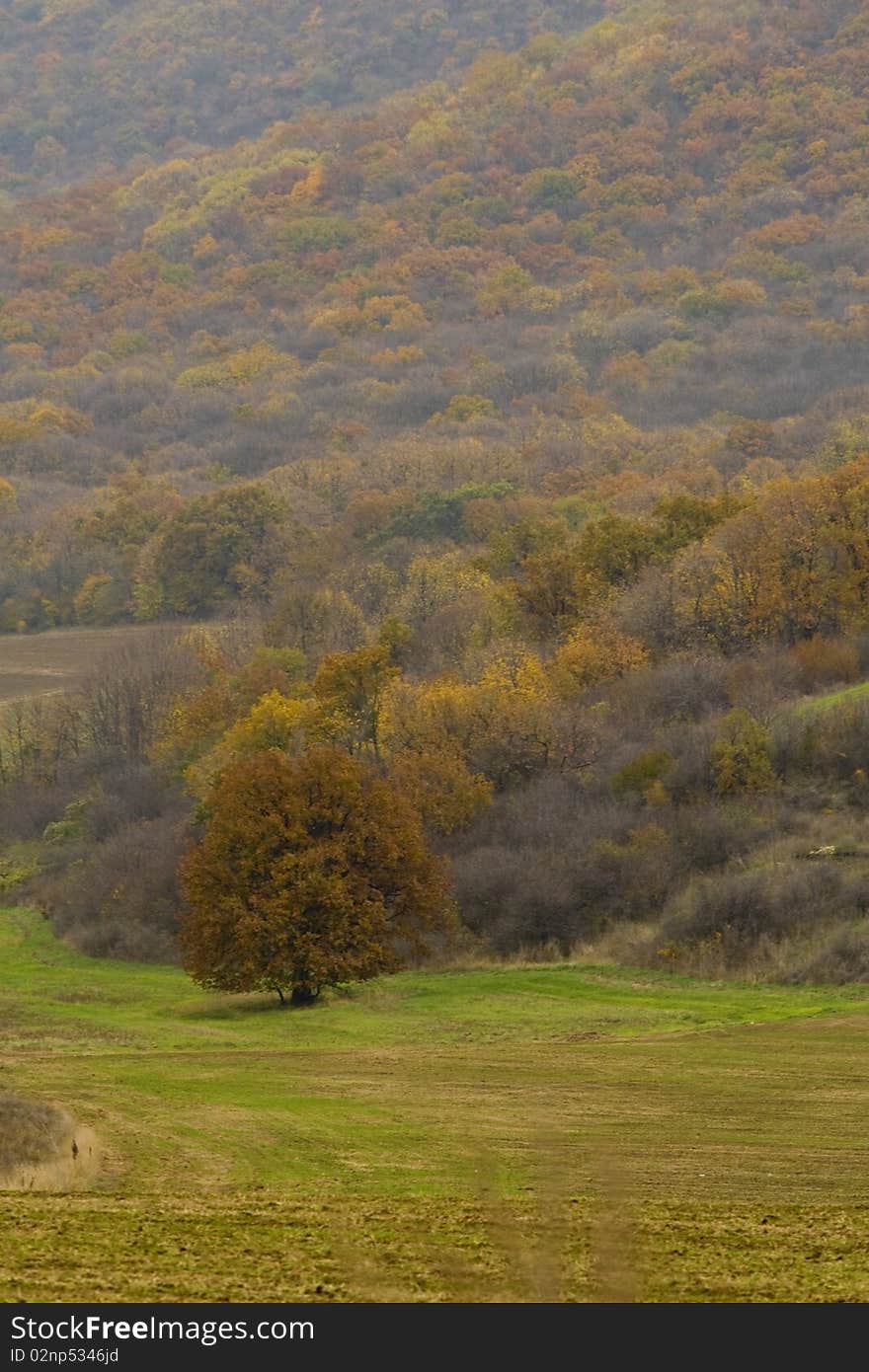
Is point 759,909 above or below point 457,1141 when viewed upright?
below

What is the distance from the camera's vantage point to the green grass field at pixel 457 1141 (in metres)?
15.0

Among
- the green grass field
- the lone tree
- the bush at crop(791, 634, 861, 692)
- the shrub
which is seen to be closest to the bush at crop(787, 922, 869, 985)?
the green grass field

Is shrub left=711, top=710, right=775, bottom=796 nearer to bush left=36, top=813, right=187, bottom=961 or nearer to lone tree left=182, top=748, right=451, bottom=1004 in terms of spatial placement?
lone tree left=182, top=748, right=451, bottom=1004

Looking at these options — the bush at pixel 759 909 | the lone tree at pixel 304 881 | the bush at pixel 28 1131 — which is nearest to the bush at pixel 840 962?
the bush at pixel 759 909

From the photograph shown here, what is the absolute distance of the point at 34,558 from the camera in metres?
123

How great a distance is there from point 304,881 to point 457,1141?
1474 centimetres

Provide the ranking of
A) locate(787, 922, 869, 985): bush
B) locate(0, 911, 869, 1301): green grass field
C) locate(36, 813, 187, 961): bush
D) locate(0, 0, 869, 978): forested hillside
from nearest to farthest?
locate(0, 911, 869, 1301): green grass field → locate(787, 922, 869, 985): bush → locate(0, 0, 869, 978): forested hillside → locate(36, 813, 187, 961): bush

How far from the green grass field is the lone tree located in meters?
0.86

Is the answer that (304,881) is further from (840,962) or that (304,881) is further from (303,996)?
(840,962)

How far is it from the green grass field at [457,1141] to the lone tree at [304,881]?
861mm

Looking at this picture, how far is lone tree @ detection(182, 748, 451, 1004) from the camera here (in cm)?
3625

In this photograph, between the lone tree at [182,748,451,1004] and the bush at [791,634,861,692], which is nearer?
the lone tree at [182,748,451,1004]

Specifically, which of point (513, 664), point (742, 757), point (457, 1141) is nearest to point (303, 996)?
point (742, 757)

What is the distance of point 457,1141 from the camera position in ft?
73.7
